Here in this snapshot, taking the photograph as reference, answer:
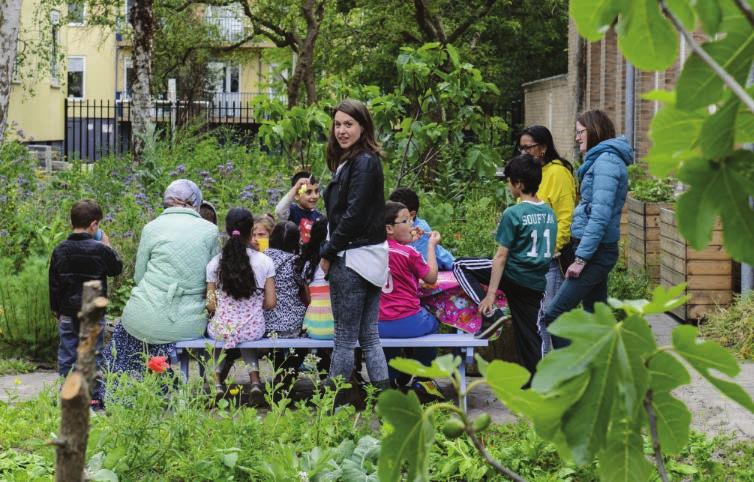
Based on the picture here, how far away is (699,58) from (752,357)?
8242 millimetres

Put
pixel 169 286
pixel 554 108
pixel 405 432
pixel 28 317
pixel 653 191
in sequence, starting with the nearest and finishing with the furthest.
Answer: pixel 405 432
pixel 169 286
pixel 28 317
pixel 653 191
pixel 554 108

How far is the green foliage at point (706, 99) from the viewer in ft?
4.76

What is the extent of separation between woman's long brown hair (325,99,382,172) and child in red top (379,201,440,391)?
0.72m

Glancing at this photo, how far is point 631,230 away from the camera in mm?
13391

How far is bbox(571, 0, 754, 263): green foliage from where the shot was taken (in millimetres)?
1452

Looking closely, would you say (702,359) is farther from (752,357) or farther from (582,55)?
(582,55)

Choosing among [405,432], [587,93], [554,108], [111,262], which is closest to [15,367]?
[111,262]

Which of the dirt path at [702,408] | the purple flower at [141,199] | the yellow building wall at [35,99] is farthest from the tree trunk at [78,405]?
the yellow building wall at [35,99]

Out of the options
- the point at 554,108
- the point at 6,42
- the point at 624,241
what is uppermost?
the point at 554,108

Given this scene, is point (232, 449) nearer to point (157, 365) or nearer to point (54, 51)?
point (157, 365)

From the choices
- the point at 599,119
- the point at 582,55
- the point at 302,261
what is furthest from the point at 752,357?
the point at 582,55

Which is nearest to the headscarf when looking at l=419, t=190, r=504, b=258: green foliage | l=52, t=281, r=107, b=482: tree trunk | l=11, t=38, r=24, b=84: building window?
l=419, t=190, r=504, b=258: green foliage

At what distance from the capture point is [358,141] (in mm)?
6777

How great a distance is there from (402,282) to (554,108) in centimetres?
2435
